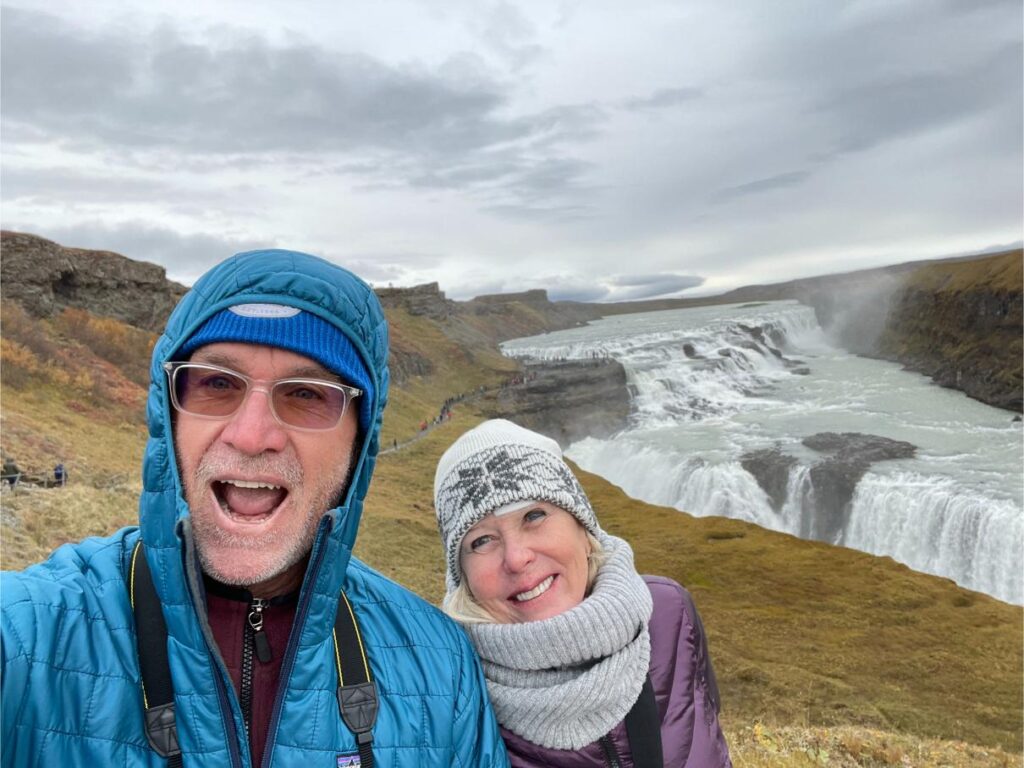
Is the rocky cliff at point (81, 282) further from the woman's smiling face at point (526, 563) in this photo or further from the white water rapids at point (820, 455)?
the woman's smiling face at point (526, 563)

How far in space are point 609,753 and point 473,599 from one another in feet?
3.23

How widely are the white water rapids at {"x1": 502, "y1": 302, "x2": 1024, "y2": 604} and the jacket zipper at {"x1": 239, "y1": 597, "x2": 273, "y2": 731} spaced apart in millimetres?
33522

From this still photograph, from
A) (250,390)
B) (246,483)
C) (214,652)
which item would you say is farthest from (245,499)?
(214,652)

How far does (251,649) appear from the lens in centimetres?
221

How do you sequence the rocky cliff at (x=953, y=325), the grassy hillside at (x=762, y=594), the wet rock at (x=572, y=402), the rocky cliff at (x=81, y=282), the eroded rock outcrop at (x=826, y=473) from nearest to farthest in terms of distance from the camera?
1. the grassy hillside at (x=762, y=594)
2. the eroded rock outcrop at (x=826, y=473)
3. the rocky cliff at (x=81, y=282)
4. the rocky cliff at (x=953, y=325)
5. the wet rock at (x=572, y=402)

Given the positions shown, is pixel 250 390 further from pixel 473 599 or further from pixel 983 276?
pixel 983 276

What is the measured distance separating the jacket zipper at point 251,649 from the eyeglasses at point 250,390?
2.27 feet

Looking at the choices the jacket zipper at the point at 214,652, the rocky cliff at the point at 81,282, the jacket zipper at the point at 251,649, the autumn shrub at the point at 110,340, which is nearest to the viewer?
the jacket zipper at the point at 214,652

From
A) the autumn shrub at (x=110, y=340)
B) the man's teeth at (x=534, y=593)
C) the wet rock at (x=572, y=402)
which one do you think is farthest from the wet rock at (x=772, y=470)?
the autumn shrub at (x=110, y=340)

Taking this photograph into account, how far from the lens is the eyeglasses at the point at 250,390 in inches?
89.0

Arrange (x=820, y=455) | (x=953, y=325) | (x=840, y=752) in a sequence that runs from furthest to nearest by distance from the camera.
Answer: (x=953, y=325)
(x=820, y=455)
(x=840, y=752)

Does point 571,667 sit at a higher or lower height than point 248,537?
lower

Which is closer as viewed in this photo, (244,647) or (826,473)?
(244,647)

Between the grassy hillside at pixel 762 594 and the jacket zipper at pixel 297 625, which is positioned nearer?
the jacket zipper at pixel 297 625
